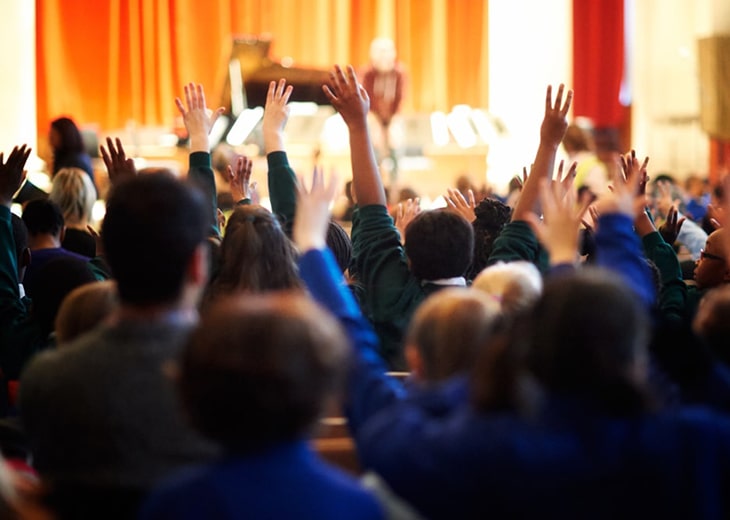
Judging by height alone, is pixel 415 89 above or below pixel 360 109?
above

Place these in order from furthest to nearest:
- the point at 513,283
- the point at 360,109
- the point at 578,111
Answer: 1. the point at 578,111
2. the point at 360,109
3. the point at 513,283

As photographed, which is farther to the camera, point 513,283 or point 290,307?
point 513,283

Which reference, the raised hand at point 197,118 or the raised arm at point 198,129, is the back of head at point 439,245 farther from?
the raised hand at point 197,118

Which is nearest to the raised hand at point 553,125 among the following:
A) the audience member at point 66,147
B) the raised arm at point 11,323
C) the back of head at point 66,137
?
the raised arm at point 11,323

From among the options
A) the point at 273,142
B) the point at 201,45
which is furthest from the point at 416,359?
the point at 201,45

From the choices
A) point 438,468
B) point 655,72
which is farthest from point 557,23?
point 438,468

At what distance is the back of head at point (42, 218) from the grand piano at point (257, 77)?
6.93 meters

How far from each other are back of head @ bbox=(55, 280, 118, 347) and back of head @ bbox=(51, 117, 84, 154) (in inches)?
159

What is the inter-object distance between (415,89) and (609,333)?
1281 centimetres

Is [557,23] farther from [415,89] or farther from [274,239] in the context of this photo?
[274,239]


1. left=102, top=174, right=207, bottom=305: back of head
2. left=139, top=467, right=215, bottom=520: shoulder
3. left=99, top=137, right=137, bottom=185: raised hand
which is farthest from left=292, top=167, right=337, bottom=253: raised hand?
left=99, top=137, right=137, bottom=185: raised hand

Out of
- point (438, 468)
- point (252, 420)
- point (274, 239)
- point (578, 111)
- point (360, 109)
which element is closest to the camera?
point (252, 420)

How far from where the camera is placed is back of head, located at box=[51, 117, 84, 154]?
612cm

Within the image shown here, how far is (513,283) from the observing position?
7.63 ft
